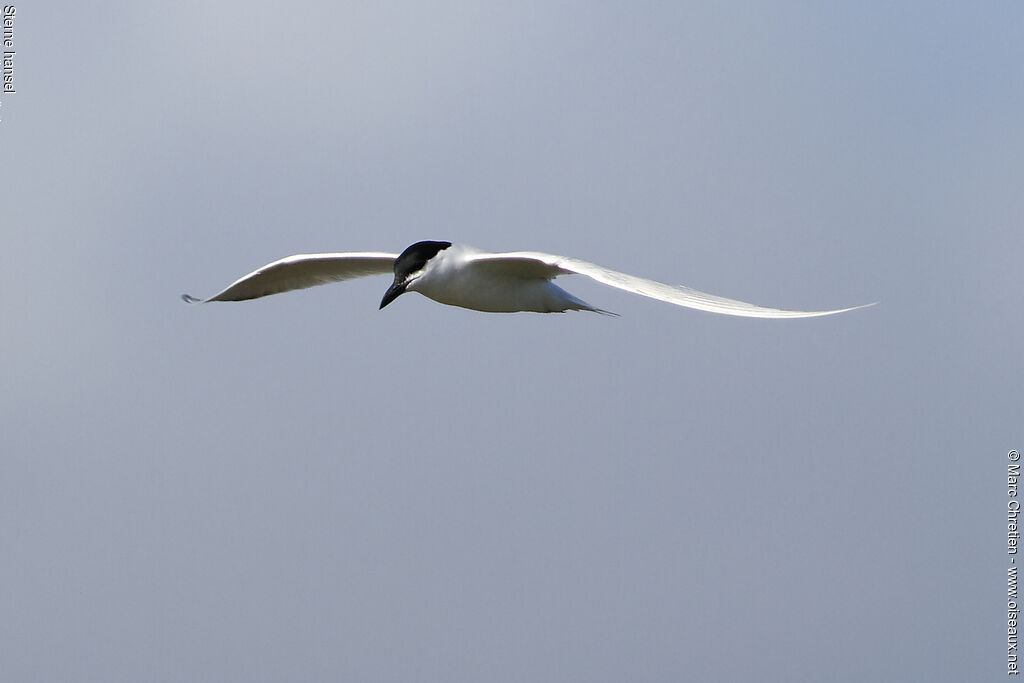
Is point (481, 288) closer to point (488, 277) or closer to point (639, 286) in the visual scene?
point (488, 277)

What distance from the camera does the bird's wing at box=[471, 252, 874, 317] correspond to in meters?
8.30

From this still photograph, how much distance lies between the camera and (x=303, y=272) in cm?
1382

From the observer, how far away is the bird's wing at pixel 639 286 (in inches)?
327

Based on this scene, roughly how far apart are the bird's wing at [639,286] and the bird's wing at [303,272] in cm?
330

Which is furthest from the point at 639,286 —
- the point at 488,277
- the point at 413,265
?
the point at 413,265

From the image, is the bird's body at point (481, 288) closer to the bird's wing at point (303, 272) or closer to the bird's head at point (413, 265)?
the bird's head at point (413, 265)

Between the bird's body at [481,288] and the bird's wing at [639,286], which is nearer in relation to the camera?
the bird's wing at [639,286]

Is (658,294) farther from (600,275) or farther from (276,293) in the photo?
(276,293)

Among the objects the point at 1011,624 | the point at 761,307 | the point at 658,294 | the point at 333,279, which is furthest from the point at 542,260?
the point at 1011,624

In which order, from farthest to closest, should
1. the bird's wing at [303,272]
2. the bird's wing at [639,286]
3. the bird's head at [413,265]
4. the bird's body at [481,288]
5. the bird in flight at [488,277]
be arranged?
the bird's wing at [303,272]
the bird's head at [413,265]
the bird's body at [481,288]
the bird in flight at [488,277]
the bird's wing at [639,286]

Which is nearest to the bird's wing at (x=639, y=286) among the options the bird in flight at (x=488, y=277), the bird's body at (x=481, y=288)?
the bird in flight at (x=488, y=277)

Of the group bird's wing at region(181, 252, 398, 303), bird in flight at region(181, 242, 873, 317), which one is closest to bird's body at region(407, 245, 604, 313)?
bird in flight at region(181, 242, 873, 317)

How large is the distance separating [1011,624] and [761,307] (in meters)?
6.60

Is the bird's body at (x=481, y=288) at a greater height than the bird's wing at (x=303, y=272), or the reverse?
the bird's wing at (x=303, y=272)
